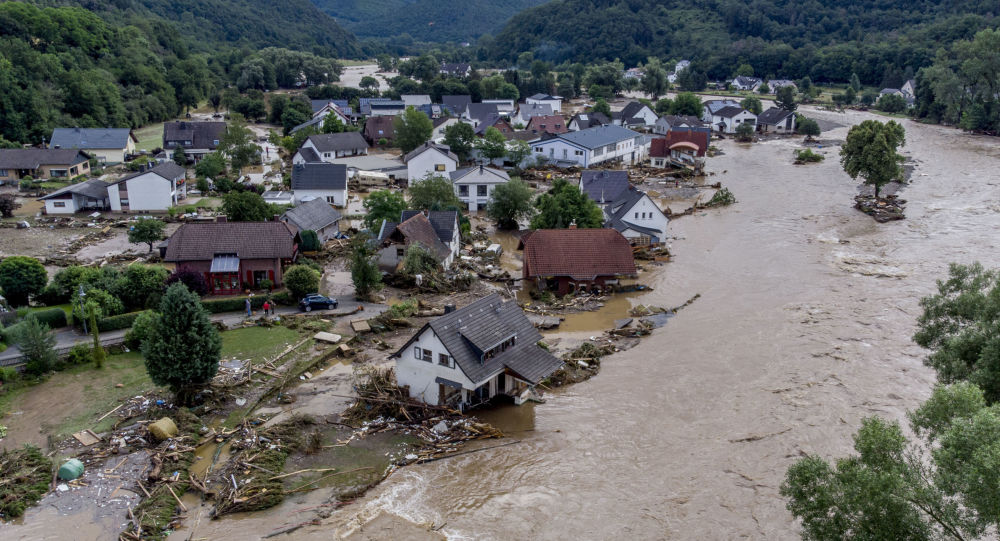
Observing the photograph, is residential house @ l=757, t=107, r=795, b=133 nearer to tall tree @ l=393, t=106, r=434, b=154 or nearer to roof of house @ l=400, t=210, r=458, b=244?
tall tree @ l=393, t=106, r=434, b=154

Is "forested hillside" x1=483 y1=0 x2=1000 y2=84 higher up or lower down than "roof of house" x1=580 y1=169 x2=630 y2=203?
higher up

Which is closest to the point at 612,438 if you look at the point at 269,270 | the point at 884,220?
the point at 269,270

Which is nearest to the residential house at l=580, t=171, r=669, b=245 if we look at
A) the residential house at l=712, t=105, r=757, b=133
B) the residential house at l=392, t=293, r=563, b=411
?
the residential house at l=392, t=293, r=563, b=411

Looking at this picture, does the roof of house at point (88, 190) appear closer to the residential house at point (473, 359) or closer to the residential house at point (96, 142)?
the residential house at point (96, 142)

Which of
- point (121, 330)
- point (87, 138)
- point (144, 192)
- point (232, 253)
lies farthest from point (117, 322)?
point (87, 138)

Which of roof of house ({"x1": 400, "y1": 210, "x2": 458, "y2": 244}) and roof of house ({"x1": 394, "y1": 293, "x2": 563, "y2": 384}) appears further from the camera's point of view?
roof of house ({"x1": 400, "y1": 210, "x2": 458, "y2": 244})

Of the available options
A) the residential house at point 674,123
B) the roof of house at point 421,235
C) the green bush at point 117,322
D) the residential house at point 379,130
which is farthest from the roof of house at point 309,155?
the residential house at point 674,123

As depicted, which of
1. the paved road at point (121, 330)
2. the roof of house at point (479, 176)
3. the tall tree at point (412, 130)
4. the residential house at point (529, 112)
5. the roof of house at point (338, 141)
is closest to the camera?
the paved road at point (121, 330)
